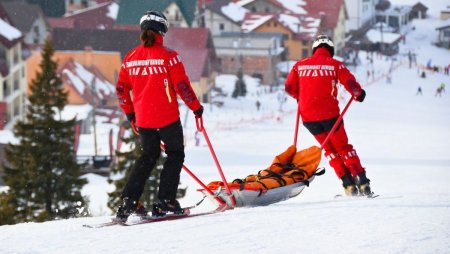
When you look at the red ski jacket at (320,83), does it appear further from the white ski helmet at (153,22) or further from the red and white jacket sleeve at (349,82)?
the white ski helmet at (153,22)

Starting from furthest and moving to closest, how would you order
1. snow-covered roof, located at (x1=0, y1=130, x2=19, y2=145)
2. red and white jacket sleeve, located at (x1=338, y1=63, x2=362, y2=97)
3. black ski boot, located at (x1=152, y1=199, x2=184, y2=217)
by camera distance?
snow-covered roof, located at (x1=0, y1=130, x2=19, y2=145) < red and white jacket sleeve, located at (x1=338, y1=63, x2=362, y2=97) < black ski boot, located at (x1=152, y1=199, x2=184, y2=217)

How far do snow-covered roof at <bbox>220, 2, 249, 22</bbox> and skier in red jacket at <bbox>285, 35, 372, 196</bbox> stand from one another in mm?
51356

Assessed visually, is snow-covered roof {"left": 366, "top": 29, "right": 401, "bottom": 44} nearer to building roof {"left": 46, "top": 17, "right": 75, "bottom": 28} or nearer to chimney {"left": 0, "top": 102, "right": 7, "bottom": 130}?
building roof {"left": 46, "top": 17, "right": 75, "bottom": 28}

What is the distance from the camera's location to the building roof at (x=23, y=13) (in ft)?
158

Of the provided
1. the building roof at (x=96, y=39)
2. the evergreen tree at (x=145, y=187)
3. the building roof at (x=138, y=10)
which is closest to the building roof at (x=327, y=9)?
the building roof at (x=138, y=10)

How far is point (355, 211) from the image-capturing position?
5.53 metres

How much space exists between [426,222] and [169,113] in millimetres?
1654

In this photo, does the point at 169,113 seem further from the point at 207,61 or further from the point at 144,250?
the point at 207,61

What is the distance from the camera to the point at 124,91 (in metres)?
5.96

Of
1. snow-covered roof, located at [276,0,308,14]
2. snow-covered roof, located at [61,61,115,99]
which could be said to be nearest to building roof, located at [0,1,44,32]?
snow-covered roof, located at [61,61,115,99]

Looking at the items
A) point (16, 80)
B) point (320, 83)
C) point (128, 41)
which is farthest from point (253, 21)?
point (320, 83)

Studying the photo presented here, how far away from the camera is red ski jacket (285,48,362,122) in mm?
6887

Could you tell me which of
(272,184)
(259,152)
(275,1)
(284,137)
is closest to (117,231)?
(272,184)

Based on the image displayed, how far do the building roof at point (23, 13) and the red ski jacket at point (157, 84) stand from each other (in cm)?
4364
